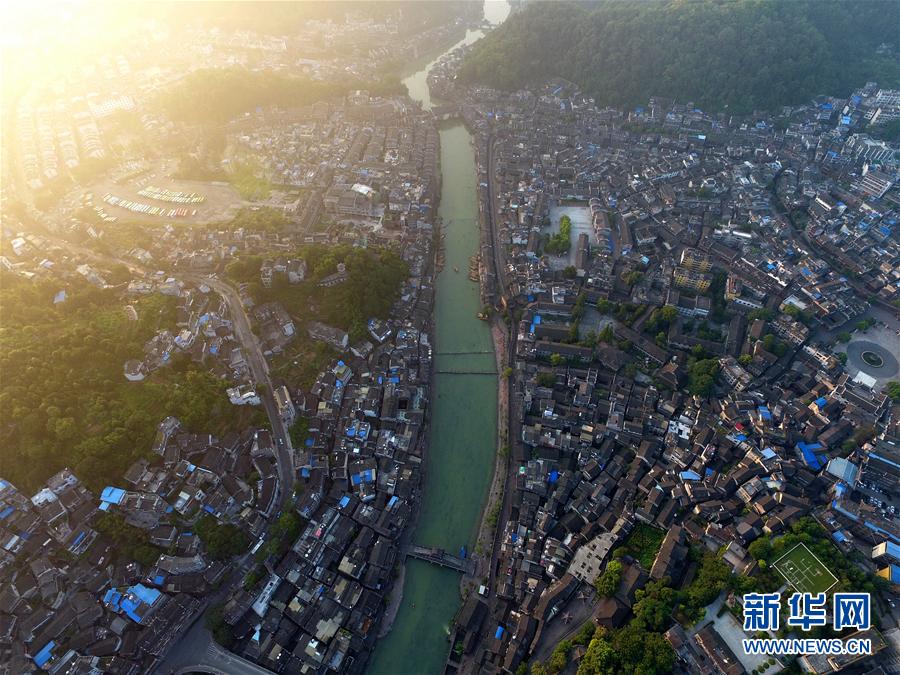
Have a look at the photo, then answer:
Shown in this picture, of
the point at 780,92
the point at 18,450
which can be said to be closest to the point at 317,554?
the point at 18,450

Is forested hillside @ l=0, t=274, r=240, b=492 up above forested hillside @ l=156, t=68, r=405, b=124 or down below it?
below

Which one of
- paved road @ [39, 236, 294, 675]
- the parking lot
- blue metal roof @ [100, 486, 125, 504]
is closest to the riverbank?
paved road @ [39, 236, 294, 675]

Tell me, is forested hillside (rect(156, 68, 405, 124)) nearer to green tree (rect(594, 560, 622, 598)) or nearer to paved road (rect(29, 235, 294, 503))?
paved road (rect(29, 235, 294, 503))

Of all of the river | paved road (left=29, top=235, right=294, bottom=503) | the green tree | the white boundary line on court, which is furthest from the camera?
paved road (left=29, top=235, right=294, bottom=503)

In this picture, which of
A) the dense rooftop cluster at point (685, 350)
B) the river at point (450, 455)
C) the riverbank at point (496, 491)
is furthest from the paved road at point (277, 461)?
the dense rooftop cluster at point (685, 350)

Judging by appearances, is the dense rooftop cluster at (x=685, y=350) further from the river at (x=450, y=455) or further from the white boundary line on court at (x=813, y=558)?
the river at (x=450, y=455)

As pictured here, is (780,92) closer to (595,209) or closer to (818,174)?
(818,174)

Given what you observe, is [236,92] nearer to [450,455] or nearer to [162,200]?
[162,200]
